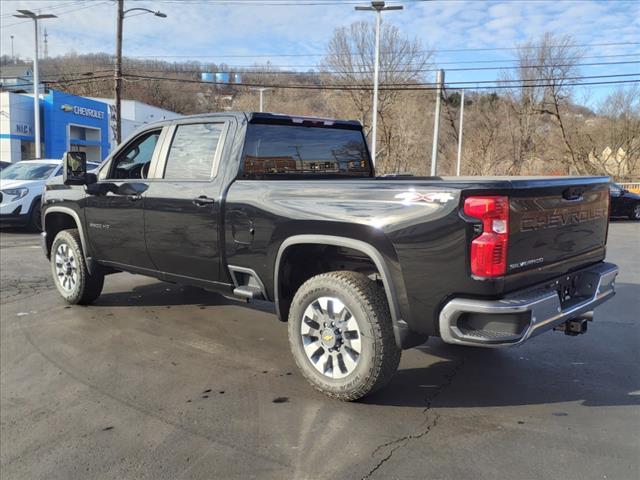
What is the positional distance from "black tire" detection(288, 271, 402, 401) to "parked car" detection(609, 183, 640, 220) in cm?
2043

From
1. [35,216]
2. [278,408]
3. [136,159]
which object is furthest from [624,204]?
[278,408]

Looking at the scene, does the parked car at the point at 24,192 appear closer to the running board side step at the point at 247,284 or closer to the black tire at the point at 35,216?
the black tire at the point at 35,216

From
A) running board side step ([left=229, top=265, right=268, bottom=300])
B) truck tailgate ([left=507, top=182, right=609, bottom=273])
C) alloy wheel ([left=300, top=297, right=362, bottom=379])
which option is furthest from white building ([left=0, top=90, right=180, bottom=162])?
truck tailgate ([left=507, top=182, right=609, bottom=273])

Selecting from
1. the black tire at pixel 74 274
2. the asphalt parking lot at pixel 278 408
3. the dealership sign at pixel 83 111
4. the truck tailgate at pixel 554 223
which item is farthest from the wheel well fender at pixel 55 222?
the dealership sign at pixel 83 111

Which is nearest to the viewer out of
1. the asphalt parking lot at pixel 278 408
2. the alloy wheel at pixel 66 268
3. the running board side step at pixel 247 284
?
the asphalt parking lot at pixel 278 408

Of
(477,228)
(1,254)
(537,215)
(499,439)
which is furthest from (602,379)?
(1,254)

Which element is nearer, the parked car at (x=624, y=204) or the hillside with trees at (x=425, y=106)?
the parked car at (x=624, y=204)

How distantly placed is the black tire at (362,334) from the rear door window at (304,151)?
127cm

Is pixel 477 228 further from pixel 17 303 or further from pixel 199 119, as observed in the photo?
pixel 17 303

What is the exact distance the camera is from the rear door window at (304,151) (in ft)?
14.9

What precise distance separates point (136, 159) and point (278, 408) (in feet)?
10.3

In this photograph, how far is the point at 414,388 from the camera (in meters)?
3.99

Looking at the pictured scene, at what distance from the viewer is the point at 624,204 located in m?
21.0

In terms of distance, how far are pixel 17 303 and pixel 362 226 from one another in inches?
192
